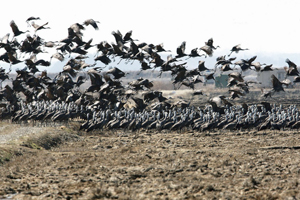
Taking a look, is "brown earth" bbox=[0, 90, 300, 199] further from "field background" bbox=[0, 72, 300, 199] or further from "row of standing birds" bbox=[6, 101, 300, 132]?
"row of standing birds" bbox=[6, 101, 300, 132]

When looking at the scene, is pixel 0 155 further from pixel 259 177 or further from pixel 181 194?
pixel 259 177

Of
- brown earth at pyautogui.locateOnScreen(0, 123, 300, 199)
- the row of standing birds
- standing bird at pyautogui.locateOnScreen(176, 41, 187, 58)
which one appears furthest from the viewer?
standing bird at pyautogui.locateOnScreen(176, 41, 187, 58)

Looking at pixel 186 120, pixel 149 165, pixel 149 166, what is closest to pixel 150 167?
pixel 149 166

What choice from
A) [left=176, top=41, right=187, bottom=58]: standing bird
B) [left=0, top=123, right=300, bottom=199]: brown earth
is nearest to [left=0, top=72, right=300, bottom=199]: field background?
[left=0, top=123, right=300, bottom=199]: brown earth

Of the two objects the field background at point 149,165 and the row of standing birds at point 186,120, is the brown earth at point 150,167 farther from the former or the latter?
the row of standing birds at point 186,120

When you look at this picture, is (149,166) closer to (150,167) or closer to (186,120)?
(150,167)

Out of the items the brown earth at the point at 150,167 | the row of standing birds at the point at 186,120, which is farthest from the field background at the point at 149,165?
the row of standing birds at the point at 186,120

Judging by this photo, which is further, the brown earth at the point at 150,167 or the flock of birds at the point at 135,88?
the flock of birds at the point at 135,88

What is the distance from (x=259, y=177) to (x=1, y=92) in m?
21.5

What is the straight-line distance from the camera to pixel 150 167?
1277cm

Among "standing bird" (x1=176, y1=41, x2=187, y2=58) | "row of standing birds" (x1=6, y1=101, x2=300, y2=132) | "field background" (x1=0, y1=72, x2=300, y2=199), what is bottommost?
"field background" (x1=0, y1=72, x2=300, y2=199)

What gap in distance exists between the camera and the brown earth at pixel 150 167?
10.3m

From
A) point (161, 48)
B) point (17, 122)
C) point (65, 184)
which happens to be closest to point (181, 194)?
point (65, 184)

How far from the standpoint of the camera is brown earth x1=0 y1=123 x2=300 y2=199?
10.3 meters
